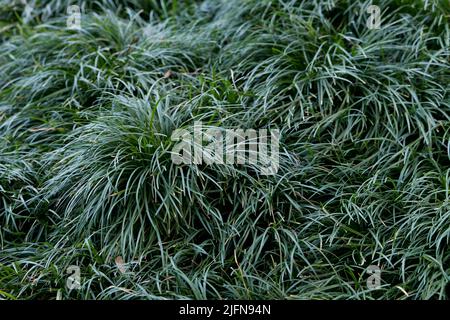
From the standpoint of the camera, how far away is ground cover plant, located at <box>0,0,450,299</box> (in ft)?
12.6

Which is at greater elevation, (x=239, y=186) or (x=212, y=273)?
(x=239, y=186)

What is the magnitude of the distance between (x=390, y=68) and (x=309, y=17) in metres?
0.74

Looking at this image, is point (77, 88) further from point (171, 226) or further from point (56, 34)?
point (171, 226)

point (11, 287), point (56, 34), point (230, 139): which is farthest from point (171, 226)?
point (56, 34)

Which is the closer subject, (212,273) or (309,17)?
(212,273)

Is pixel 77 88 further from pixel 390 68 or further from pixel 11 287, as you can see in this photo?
pixel 390 68

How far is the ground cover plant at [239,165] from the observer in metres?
3.83

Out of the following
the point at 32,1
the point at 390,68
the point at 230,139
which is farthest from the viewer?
the point at 32,1

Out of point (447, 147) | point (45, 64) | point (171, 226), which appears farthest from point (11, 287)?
point (447, 147)

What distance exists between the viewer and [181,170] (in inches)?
157

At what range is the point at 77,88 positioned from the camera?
16.0ft

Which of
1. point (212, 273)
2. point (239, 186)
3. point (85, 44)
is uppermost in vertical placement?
point (85, 44)

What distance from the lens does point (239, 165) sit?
Answer: 410 centimetres

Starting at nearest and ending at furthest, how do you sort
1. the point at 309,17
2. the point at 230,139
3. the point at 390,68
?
1. the point at 230,139
2. the point at 390,68
3. the point at 309,17
